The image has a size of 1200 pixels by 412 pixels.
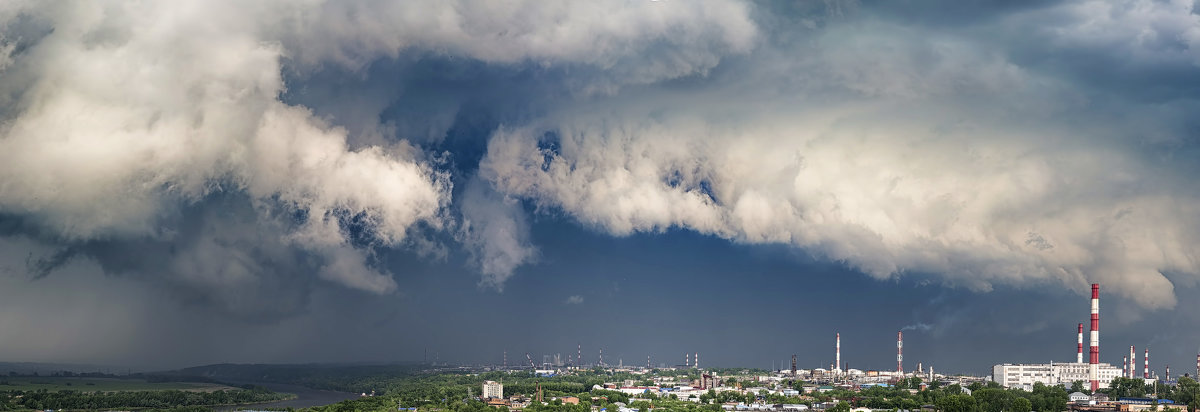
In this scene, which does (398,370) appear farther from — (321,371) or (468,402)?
(468,402)

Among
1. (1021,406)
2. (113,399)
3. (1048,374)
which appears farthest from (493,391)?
(1048,374)

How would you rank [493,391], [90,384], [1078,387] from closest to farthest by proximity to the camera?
[493,391] < [1078,387] < [90,384]

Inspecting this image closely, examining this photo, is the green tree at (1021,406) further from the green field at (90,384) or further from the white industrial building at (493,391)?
the green field at (90,384)

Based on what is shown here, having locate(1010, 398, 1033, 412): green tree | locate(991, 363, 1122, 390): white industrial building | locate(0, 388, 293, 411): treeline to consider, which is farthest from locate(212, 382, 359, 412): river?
locate(991, 363, 1122, 390): white industrial building

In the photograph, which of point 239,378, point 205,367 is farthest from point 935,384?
point 205,367

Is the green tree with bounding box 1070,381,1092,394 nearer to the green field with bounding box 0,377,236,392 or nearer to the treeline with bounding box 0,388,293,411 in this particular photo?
the treeline with bounding box 0,388,293,411

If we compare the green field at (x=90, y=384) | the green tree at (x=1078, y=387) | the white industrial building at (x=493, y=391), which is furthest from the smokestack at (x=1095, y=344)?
the green field at (x=90, y=384)

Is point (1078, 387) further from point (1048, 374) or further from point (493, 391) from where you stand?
point (493, 391)
